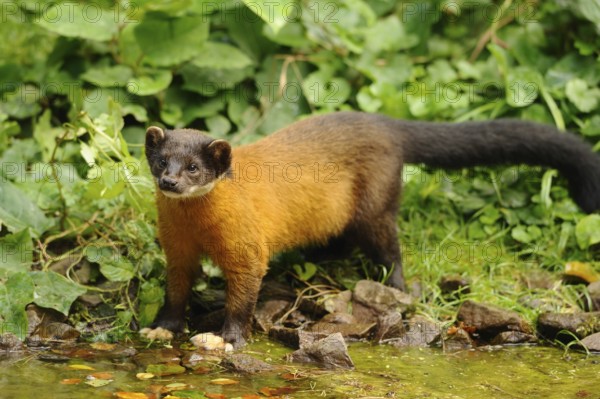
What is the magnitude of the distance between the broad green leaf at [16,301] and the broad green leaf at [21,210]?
858 mm

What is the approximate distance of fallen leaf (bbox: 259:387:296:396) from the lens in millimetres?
5660

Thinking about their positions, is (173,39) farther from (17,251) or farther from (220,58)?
(17,251)

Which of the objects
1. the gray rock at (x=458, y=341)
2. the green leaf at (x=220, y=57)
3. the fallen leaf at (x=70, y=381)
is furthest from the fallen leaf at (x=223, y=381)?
the green leaf at (x=220, y=57)

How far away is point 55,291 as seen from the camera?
6977mm

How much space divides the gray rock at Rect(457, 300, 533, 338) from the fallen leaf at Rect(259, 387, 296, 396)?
2.12m

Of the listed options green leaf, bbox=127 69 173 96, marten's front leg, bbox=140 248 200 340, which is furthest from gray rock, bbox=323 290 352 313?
green leaf, bbox=127 69 173 96

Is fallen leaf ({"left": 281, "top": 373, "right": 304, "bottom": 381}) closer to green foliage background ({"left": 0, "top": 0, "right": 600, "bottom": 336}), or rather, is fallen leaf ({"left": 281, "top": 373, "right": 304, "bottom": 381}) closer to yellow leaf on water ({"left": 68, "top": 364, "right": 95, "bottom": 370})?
yellow leaf on water ({"left": 68, "top": 364, "right": 95, "bottom": 370})

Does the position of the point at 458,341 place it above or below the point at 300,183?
below

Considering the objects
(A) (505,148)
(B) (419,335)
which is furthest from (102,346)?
(A) (505,148)

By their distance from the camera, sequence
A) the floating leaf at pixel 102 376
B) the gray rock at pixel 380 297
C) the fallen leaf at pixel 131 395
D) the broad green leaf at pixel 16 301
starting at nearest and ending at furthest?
the fallen leaf at pixel 131 395, the floating leaf at pixel 102 376, the broad green leaf at pixel 16 301, the gray rock at pixel 380 297

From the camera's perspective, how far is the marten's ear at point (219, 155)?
21.6ft

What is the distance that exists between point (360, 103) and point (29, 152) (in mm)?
3529

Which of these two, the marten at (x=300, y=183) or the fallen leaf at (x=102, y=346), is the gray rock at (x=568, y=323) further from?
the fallen leaf at (x=102, y=346)

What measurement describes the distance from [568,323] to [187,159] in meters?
3.29
